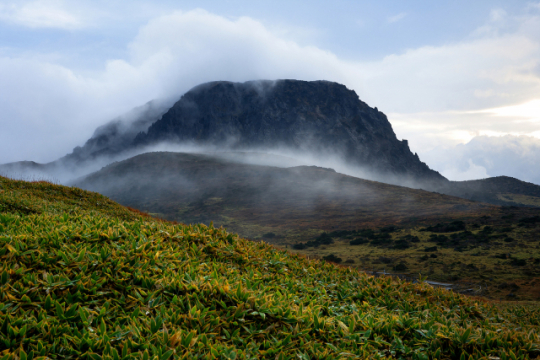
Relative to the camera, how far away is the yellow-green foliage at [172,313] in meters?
2.95

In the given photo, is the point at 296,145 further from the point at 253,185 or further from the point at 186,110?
the point at 253,185

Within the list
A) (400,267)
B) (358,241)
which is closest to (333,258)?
(400,267)

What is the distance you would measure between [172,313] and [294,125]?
151 meters

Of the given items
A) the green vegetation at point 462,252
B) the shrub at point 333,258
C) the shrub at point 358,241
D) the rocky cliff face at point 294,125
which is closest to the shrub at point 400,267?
the green vegetation at point 462,252

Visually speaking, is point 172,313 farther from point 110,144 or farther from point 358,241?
point 110,144

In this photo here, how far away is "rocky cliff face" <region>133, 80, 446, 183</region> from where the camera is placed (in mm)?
146625

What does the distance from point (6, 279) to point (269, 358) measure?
3179 mm

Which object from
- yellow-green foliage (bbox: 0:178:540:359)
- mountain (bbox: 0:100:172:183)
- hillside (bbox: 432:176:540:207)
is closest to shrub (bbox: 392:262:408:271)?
yellow-green foliage (bbox: 0:178:540:359)

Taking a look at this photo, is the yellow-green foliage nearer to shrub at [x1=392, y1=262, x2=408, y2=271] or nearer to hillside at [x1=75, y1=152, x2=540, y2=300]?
hillside at [x1=75, y1=152, x2=540, y2=300]

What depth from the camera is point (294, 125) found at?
151625 millimetres

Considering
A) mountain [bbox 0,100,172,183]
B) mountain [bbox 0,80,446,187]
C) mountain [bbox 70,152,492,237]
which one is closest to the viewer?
mountain [bbox 70,152,492,237]

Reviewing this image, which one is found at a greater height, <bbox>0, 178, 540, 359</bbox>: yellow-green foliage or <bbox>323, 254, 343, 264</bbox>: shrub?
<bbox>0, 178, 540, 359</bbox>: yellow-green foliage

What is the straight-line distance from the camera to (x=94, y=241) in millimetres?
4902

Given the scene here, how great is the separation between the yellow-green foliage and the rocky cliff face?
141328 millimetres
